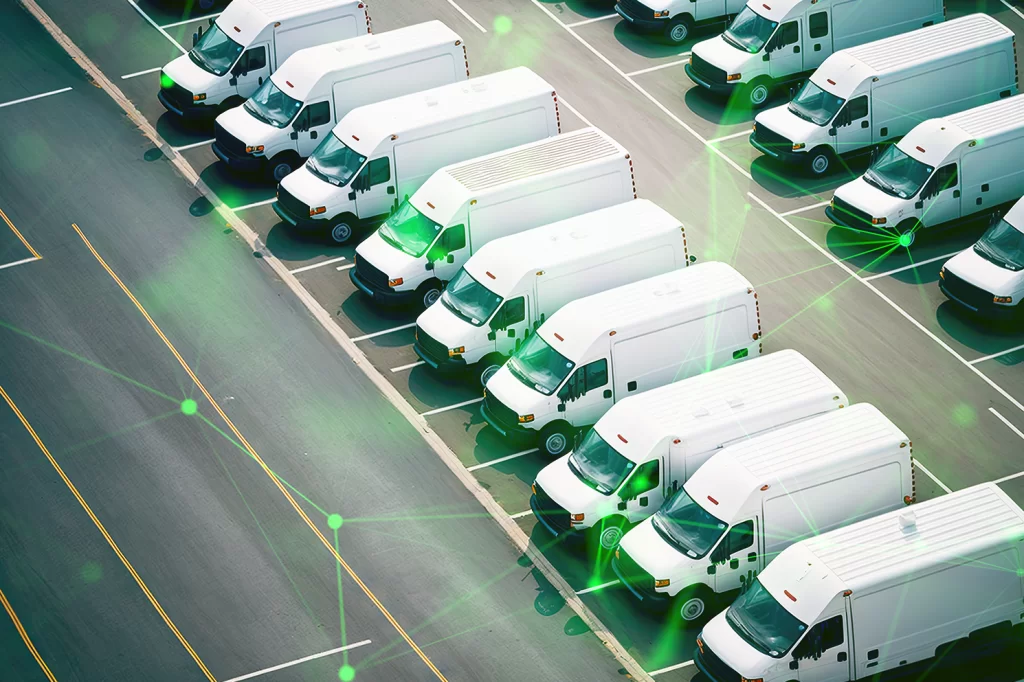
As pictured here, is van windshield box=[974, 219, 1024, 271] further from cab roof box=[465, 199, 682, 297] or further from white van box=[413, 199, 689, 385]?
cab roof box=[465, 199, 682, 297]

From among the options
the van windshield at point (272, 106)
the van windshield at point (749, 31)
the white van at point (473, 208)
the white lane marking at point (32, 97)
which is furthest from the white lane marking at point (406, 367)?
the white lane marking at point (32, 97)

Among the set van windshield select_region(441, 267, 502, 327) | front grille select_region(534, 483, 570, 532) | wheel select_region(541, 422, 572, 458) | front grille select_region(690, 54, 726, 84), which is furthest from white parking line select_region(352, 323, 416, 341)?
front grille select_region(690, 54, 726, 84)

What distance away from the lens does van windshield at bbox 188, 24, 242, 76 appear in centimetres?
3828

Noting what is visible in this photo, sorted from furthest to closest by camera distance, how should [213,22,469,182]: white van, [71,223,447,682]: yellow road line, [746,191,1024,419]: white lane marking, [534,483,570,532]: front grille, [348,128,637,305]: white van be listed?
[213,22,469,182]: white van, [348,128,637,305]: white van, [746,191,1024,419]: white lane marking, [534,483,570,532]: front grille, [71,223,447,682]: yellow road line

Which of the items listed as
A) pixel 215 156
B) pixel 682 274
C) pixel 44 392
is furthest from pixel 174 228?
pixel 682 274

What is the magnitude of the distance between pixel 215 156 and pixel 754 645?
20.3 m

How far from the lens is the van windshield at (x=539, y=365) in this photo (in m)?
28.8

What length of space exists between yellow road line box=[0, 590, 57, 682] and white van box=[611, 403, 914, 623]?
9786 mm

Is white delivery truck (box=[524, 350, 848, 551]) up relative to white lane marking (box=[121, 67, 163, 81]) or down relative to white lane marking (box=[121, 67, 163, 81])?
down

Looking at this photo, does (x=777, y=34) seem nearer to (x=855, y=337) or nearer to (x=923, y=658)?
(x=855, y=337)

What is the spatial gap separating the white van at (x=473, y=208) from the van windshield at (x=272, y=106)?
4946mm

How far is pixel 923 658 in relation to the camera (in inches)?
955

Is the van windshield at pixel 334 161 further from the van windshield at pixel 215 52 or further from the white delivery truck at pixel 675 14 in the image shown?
the white delivery truck at pixel 675 14

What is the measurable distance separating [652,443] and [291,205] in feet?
39.8
